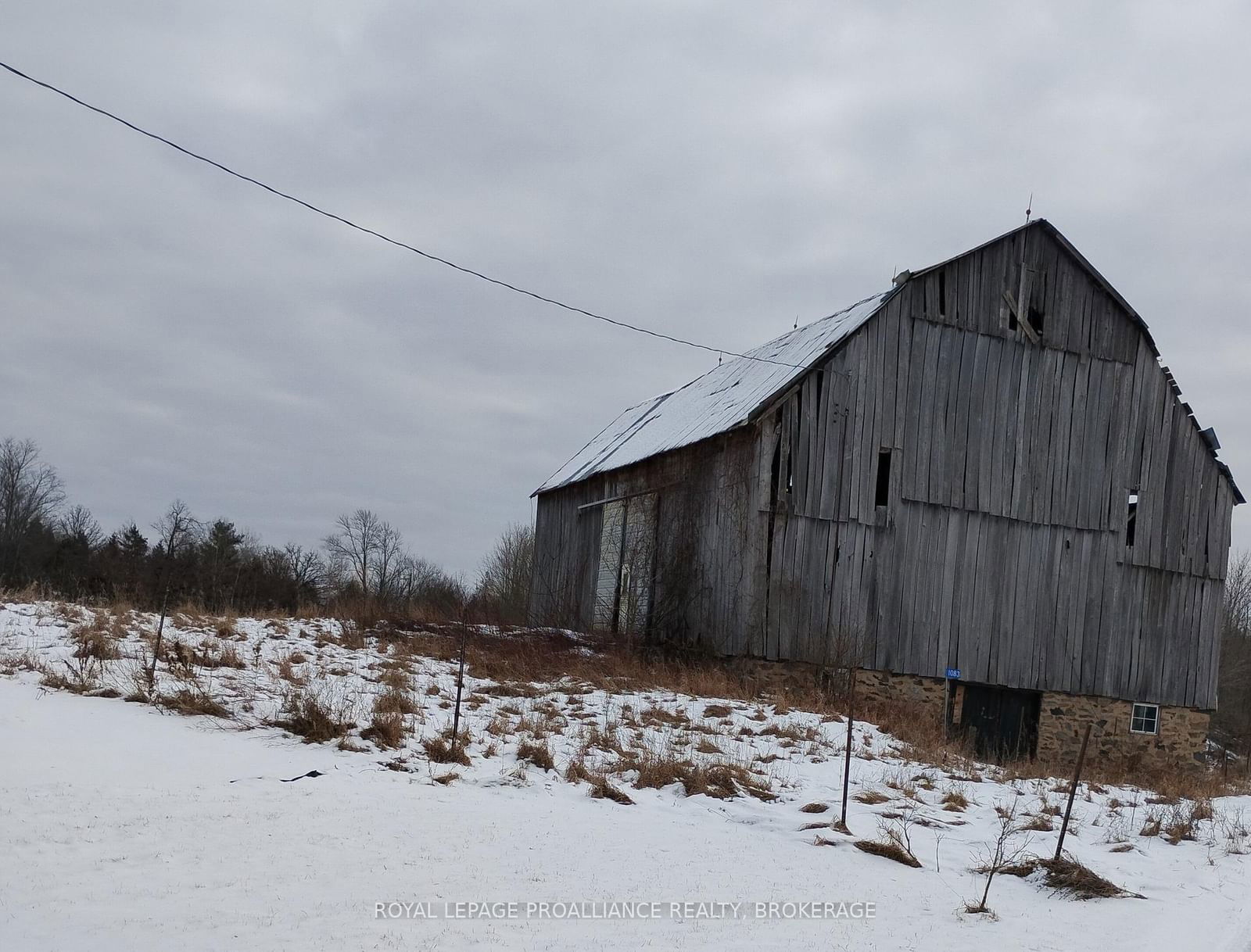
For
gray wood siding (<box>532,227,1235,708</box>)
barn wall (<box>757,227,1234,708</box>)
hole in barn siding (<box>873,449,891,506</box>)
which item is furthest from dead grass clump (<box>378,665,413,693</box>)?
hole in barn siding (<box>873,449,891,506</box>)

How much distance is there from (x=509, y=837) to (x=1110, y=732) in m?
16.0

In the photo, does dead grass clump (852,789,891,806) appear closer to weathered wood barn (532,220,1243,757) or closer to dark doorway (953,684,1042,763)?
weathered wood barn (532,220,1243,757)

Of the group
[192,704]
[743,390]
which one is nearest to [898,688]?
[743,390]

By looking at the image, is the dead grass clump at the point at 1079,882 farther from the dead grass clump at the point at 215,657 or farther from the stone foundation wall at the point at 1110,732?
the stone foundation wall at the point at 1110,732

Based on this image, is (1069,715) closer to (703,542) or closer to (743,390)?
(703,542)

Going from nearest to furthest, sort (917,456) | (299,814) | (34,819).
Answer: (34,819)
(299,814)
(917,456)

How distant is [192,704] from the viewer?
12180 mm

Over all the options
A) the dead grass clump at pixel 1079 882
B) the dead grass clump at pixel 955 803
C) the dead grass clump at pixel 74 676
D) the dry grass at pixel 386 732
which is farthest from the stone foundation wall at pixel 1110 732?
the dead grass clump at pixel 74 676

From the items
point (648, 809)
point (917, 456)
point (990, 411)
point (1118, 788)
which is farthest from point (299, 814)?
point (990, 411)

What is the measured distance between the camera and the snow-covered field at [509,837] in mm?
6520

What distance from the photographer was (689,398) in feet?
88.4

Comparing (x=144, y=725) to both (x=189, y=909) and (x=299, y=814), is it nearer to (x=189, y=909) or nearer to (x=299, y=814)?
(x=299, y=814)

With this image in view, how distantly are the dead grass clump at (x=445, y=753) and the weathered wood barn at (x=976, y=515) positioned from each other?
906cm

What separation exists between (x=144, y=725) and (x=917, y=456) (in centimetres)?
1370
